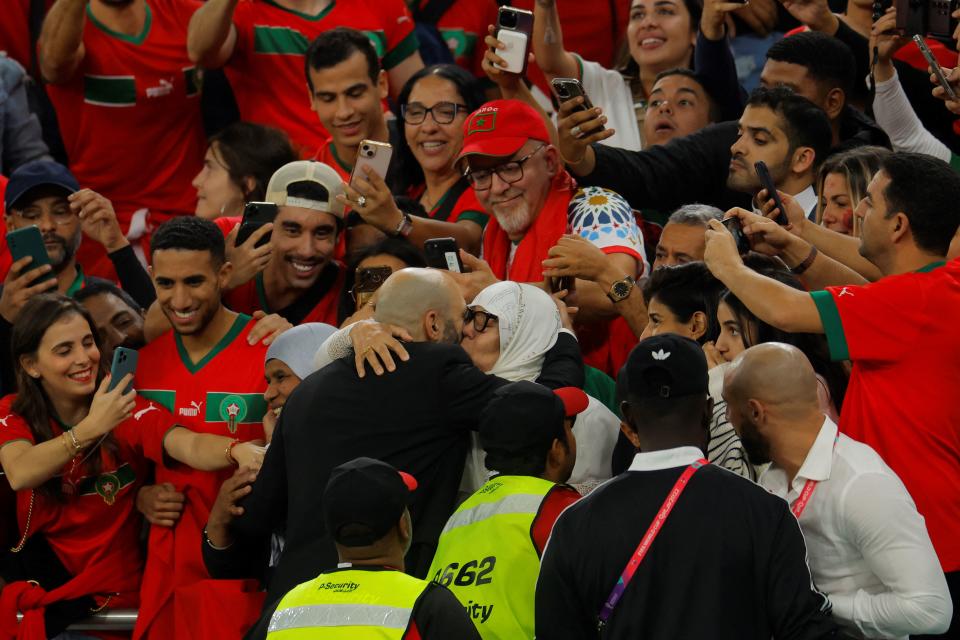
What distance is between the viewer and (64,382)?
5887mm

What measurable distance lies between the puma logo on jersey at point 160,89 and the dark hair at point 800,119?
344 cm

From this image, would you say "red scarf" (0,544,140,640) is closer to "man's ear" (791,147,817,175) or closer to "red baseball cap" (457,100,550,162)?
"red baseball cap" (457,100,550,162)

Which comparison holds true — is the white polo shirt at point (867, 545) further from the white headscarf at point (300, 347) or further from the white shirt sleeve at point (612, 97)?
the white shirt sleeve at point (612, 97)

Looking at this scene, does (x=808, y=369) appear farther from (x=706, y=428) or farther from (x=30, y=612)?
(x=30, y=612)

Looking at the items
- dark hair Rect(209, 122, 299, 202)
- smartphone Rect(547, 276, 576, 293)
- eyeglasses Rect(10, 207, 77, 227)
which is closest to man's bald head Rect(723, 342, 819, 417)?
smartphone Rect(547, 276, 576, 293)

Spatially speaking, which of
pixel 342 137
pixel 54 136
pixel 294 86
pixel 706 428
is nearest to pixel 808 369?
pixel 706 428

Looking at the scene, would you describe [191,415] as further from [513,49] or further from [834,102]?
[834,102]

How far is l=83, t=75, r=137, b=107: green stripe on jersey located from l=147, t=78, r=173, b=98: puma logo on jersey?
0.26 ft

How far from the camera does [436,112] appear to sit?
23.0 ft

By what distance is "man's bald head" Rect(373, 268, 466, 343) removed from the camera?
16.1ft

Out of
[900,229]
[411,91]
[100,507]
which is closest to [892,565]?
[900,229]

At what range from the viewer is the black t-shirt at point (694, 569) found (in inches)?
145

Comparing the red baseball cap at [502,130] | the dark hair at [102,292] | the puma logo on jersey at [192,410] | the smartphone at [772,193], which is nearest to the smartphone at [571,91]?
the red baseball cap at [502,130]

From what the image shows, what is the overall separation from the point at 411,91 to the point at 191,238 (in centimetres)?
159
